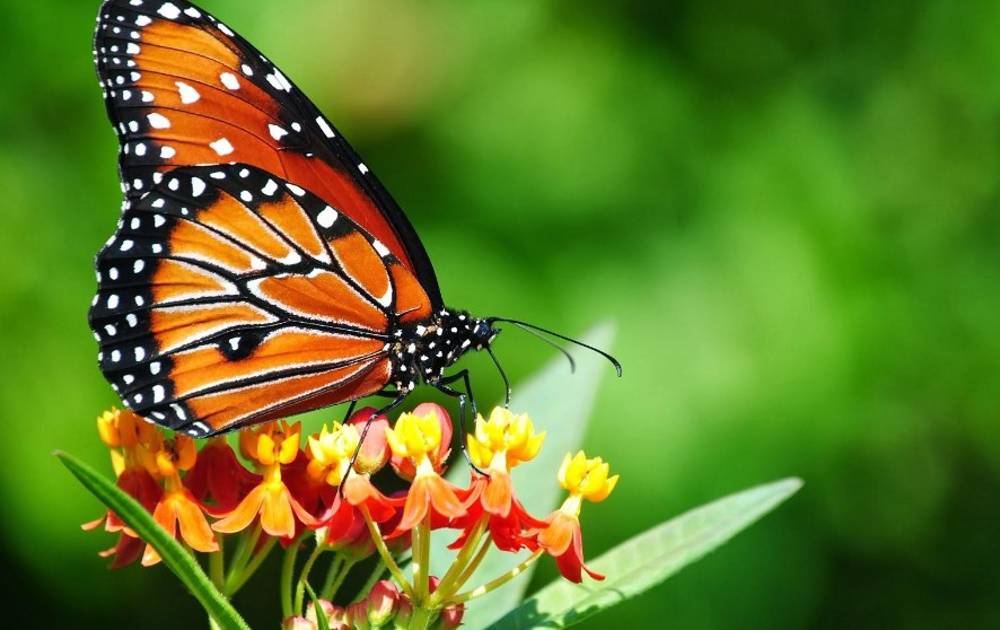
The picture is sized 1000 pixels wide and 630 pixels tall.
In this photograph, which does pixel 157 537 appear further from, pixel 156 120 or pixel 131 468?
pixel 156 120

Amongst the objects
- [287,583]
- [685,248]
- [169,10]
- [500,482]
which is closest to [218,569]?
[287,583]

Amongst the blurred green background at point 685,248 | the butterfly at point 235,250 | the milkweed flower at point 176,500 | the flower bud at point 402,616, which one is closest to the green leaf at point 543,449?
the butterfly at point 235,250

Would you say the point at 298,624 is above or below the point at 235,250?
below

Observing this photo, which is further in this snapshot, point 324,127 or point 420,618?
point 324,127

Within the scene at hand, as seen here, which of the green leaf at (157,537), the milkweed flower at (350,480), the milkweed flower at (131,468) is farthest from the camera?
the milkweed flower at (131,468)

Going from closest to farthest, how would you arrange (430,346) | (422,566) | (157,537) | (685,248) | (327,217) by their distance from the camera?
1. (157,537)
2. (422,566)
3. (327,217)
4. (430,346)
5. (685,248)

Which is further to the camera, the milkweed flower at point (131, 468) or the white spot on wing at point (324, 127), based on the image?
the white spot on wing at point (324, 127)

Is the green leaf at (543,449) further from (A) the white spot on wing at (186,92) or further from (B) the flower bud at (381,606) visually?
(A) the white spot on wing at (186,92)

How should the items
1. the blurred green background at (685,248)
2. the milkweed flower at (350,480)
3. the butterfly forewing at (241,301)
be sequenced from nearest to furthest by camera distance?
the milkweed flower at (350,480)
the butterfly forewing at (241,301)
the blurred green background at (685,248)
